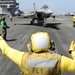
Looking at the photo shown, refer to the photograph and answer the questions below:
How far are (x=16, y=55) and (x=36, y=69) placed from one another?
279 mm

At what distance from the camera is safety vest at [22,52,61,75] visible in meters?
3.14

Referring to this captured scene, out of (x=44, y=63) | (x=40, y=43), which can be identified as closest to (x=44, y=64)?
(x=44, y=63)

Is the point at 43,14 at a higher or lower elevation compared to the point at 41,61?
lower

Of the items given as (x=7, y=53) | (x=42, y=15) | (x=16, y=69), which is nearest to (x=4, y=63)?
(x=16, y=69)

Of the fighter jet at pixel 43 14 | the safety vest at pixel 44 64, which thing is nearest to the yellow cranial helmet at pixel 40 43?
the safety vest at pixel 44 64

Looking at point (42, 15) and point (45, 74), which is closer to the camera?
point (45, 74)

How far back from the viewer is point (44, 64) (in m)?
3.14

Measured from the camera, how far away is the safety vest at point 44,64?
314cm

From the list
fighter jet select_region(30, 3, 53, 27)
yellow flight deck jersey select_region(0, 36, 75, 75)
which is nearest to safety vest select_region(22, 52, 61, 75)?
yellow flight deck jersey select_region(0, 36, 75, 75)

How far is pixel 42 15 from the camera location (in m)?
46.2

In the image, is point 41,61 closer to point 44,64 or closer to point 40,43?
point 44,64

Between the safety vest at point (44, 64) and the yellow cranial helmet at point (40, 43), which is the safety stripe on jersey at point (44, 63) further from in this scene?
→ the yellow cranial helmet at point (40, 43)

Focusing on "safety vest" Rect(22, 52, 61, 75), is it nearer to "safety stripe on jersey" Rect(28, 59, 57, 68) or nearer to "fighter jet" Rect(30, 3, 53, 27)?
"safety stripe on jersey" Rect(28, 59, 57, 68)

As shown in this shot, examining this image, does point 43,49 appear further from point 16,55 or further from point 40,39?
point 16,55
